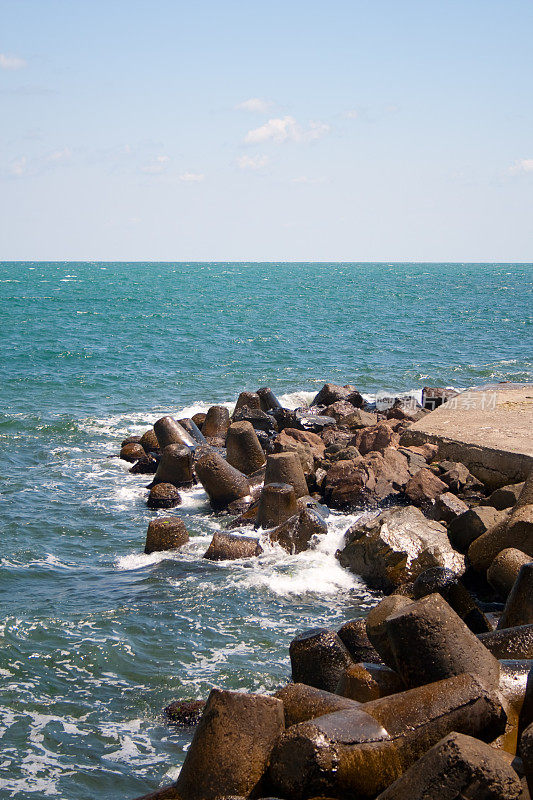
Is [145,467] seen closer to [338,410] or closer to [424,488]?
[338,410]

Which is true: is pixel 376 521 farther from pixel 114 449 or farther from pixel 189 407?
pixel 189 407

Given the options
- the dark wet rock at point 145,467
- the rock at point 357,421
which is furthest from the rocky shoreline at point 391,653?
the dark wet rock at point 145,467

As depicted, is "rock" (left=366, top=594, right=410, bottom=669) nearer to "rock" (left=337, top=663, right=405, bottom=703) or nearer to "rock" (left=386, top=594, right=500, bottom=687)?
"rock" (left=337, top=663, right=405, bottom=703)

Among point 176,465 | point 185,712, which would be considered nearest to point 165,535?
point 176,465

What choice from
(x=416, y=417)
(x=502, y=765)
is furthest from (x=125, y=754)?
(x=416, y=417)

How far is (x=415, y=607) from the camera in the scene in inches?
228

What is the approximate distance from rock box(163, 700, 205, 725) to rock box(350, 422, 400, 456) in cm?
802

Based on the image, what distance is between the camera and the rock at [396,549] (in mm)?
9922

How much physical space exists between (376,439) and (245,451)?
2.62 metres

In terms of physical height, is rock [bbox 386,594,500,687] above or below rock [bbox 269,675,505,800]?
above

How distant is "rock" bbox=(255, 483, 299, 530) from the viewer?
12.3 metres

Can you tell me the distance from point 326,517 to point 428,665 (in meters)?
7.08

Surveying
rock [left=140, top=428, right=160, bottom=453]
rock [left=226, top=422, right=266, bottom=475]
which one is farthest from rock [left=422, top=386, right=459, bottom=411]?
rock [left=140, top=428, right=160, bottom=453]

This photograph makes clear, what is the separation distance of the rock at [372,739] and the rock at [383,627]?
3.14 ft
